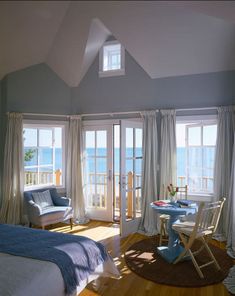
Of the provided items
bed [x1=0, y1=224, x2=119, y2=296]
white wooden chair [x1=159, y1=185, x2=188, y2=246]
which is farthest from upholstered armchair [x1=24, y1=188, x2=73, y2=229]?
white wooden chair [x1=159, y1=185, x2=188, y2=246]

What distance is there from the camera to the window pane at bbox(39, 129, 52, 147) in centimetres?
507

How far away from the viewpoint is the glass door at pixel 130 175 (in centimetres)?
426

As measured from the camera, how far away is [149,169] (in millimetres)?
4508

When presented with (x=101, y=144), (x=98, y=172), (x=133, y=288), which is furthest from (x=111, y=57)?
(x=133, y=288)

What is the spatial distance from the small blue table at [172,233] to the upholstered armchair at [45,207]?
1733 millimetres

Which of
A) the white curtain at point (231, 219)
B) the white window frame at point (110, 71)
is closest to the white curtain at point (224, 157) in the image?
the white curtain at point (231, 219)

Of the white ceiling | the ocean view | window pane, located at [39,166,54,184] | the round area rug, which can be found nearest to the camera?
the round area rug

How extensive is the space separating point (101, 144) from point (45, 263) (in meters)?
3.28

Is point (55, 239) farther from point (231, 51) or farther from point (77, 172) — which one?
point (231, 51)

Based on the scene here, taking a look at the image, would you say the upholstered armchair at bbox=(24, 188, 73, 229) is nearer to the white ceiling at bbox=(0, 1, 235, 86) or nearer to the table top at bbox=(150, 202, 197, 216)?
the table top at bbox=(150, 202, 197, 216)

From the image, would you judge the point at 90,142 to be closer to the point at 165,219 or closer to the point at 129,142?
the point at 129,142

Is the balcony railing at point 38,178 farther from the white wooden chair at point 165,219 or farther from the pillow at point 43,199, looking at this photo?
the white wooden chair at point 165,219

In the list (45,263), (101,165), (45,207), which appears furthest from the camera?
(101,165)

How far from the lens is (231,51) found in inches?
155
